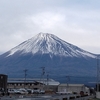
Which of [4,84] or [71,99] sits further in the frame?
[4,84]

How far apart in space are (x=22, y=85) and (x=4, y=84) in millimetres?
41395

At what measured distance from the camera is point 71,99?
63688 mm

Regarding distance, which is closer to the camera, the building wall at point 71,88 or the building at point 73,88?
the building at point 73,88

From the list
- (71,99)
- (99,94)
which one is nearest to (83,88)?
(99,94)

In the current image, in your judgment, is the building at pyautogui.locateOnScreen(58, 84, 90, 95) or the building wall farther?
the building wall

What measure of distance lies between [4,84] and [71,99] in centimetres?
3926

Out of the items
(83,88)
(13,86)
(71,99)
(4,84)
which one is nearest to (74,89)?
(83,88)

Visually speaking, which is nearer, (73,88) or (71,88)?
(71,88)

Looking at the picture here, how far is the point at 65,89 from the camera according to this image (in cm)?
12481

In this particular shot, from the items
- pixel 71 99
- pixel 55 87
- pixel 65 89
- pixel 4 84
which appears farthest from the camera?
pixel 55 87

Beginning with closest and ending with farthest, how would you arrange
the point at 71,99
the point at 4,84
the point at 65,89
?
the point at 71,99 < the point at 4,84 < the point at 65,89

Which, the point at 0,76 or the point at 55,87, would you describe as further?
the point at 55,87

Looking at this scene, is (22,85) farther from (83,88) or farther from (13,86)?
(83,88)

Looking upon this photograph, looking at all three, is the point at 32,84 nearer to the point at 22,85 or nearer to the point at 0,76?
the point at 22,85
